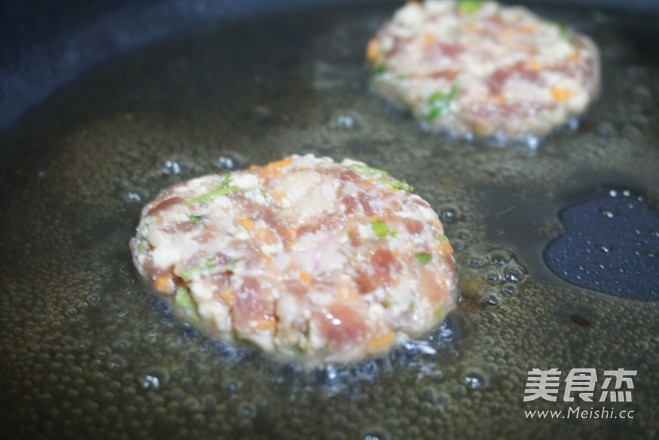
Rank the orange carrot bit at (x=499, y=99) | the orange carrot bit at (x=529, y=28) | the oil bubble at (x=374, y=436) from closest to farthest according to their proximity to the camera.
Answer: the oil bubble at (x=374, y=436)
the orange carrot bit at (x=499, y=99)
the orange carrot bit at (x=529, y=28)

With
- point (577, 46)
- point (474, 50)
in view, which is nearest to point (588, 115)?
point (577, 46)

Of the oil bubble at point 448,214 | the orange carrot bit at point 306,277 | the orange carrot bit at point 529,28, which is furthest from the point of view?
the orange carrot bit at point 529,28

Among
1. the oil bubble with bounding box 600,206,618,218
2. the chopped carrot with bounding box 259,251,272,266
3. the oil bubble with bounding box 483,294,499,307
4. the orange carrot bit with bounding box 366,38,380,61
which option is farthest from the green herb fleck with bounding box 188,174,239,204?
the oil bubble with bounding box 600,206,618,218

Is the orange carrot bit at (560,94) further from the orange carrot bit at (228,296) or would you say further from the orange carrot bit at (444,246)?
the orange carrot bit at (228,296)

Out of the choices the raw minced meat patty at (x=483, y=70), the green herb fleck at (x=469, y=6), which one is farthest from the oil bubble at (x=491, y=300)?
the green herb fleck at (x=469, y=6)

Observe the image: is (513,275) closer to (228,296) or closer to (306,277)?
(306,277)

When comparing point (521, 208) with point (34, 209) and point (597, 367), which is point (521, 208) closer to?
point (597, 367)

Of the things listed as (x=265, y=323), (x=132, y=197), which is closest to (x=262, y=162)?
(x=132, y=197)
